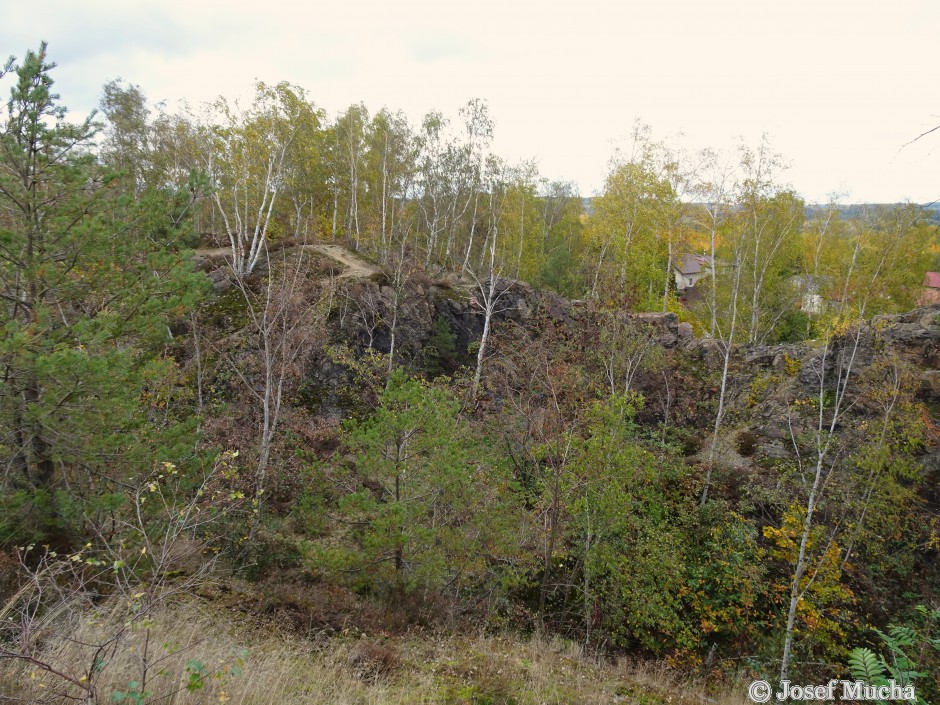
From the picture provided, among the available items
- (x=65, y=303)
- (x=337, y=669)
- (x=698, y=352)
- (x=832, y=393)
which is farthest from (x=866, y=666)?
(x=698, y=352)

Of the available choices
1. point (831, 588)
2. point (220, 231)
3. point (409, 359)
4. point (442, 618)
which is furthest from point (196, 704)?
point (220, 231)

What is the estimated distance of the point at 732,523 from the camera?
12.8 metres

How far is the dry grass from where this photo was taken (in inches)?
180

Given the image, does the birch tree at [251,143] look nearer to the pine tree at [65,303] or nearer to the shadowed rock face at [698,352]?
the shadowed rock face at [698,352]

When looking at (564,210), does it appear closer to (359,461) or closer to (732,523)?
(732,523)

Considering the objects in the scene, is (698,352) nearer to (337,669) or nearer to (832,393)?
(832,393)

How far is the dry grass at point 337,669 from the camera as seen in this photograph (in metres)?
4.57

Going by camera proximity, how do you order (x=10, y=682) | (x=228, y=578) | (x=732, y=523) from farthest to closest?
(x=732, y=523), (x=228, y=578), (x=10, y=682)

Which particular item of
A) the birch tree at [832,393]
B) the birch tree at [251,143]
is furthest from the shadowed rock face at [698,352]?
the birch tree at [251,143]

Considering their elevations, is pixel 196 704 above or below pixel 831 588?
above

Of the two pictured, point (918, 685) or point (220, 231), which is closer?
point (918, 685)

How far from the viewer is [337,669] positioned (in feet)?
20.2

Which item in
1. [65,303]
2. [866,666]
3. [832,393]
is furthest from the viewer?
[832,393]

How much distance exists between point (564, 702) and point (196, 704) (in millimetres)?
4187
